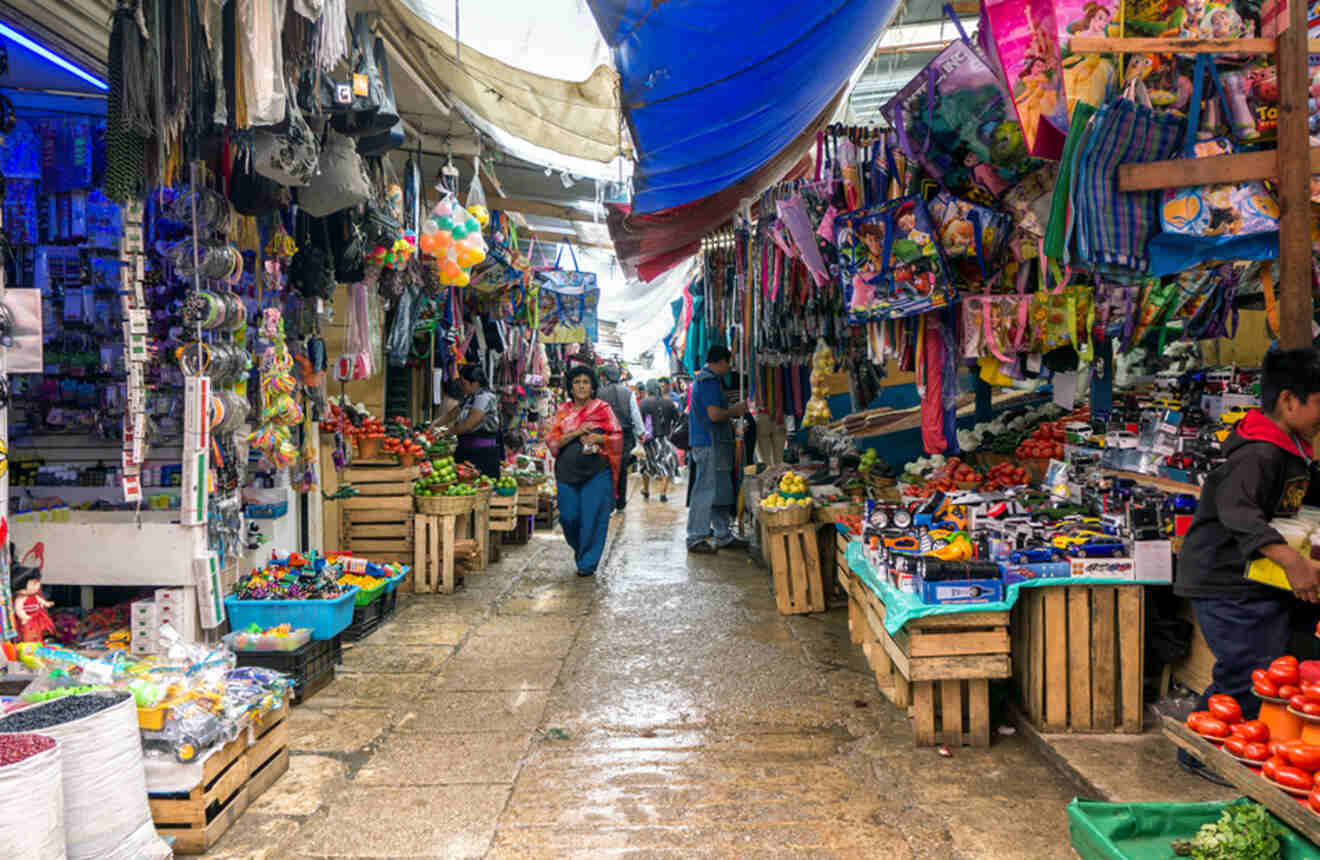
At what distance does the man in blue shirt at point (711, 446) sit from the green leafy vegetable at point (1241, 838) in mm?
6814

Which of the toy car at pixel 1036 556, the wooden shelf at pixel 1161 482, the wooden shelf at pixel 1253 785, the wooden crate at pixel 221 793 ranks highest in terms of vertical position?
the wooden shelf at pixel 1161 482

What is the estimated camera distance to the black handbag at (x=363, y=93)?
4716 millimetres

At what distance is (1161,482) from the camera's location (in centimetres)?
456

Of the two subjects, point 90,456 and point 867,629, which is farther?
point 90,456

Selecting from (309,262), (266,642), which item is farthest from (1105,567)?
(309,262)

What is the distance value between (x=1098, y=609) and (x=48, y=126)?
18.8 ft

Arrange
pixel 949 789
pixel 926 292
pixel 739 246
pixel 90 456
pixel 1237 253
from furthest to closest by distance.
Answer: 1. pixel 739 246
2. pixel 90 456
3. pixel 926 292
4. pixel 949 789
5. pixel 1237 253

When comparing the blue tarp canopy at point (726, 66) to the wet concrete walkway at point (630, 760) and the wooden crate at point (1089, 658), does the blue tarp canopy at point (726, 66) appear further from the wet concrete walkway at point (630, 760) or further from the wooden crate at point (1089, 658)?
the wet concrete walkway at point (630, 760)

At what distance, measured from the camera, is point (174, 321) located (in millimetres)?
5172

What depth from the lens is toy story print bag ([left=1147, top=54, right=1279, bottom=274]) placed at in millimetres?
3020

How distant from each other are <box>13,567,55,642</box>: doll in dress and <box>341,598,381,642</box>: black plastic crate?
2234mm

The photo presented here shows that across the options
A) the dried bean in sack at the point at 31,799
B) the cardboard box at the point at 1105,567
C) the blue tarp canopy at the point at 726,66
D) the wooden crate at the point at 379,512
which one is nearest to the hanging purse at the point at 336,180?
the blue tarp canopy at the point at 726,66

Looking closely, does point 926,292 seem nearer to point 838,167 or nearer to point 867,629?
point 838,167

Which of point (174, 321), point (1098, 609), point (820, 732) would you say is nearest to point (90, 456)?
point (174, 321)
